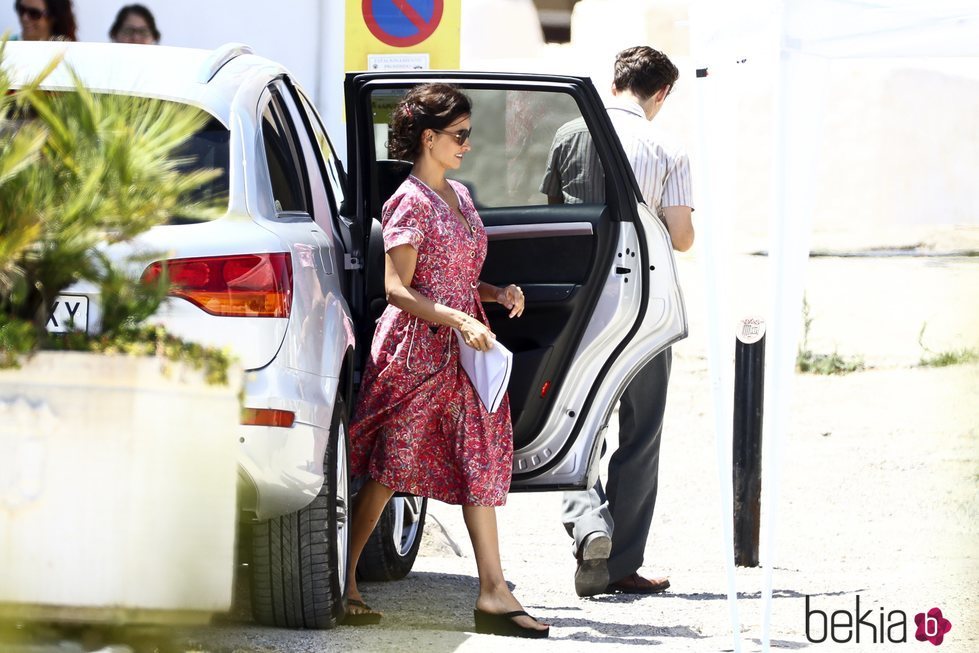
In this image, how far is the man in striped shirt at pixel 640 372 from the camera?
17.8 feet

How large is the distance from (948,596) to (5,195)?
3.88m

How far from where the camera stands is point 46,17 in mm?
7195

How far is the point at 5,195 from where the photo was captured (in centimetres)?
279

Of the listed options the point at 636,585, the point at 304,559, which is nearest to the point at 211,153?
the point at 304,559

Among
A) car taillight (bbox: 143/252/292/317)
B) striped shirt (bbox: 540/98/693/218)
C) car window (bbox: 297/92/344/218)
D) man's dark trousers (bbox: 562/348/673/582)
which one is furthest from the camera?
man's dark trousers (bbox: 562/348/673/582)

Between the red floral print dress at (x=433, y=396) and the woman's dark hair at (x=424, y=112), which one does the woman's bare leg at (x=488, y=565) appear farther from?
the woman's dark hair at (x=424, y=112)

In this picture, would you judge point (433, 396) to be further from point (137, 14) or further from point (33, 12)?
point (137, 14)

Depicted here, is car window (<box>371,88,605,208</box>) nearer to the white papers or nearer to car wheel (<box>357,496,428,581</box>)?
the white papers

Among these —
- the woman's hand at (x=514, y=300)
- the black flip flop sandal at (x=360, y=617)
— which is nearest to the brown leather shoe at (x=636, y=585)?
the black flip flop sandal at (x=360, y=617)

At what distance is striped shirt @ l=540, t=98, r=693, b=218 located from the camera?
5.37m

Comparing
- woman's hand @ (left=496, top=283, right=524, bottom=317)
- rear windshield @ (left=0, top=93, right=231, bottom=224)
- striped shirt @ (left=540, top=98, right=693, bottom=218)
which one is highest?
striped shirt @ (left=540, top=98, right=693, bottom=218)

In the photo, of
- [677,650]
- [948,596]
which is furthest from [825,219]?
[677,650]

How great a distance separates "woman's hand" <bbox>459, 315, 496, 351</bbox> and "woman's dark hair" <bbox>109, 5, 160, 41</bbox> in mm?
4175

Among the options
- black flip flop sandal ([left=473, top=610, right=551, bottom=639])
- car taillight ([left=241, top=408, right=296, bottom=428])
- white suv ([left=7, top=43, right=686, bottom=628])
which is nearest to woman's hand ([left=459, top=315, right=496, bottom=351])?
white suv ([left=7, top=43, right=686, bottom=628])
